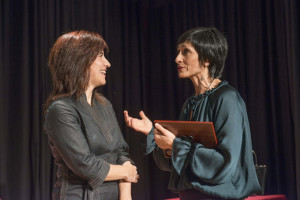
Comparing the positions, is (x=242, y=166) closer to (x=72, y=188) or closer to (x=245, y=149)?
(x=245, y=149)

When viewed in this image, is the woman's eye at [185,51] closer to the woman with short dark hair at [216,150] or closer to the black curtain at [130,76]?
the woman with short dark hair at [216,150]

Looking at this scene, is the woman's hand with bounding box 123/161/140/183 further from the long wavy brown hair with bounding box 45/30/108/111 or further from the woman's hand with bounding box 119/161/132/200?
the long wavy brown hair with bounding box 45/30/108/111

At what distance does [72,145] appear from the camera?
1.61m

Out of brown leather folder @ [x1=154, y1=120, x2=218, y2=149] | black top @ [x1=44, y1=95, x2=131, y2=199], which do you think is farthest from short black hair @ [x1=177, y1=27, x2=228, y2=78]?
black top @ [x1=44, y1=95, x2=131, y2=199]

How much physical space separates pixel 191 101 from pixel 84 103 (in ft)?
1.89

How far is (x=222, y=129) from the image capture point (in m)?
1.56

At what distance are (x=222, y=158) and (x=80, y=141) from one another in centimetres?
67

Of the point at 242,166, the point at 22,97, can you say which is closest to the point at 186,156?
the point at 242,166

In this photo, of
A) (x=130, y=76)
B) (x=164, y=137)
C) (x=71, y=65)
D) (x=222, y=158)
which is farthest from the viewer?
(x=130, y=76)

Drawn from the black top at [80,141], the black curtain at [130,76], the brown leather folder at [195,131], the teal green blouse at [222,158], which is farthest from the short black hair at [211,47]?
the black curtain at [130,76]

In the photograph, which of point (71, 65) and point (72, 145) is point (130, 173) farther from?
point (71, 65)

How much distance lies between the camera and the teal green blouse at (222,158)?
1525 mm

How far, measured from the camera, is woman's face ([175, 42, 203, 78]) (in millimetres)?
1838

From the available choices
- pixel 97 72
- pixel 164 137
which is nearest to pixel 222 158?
pixel 164 137
